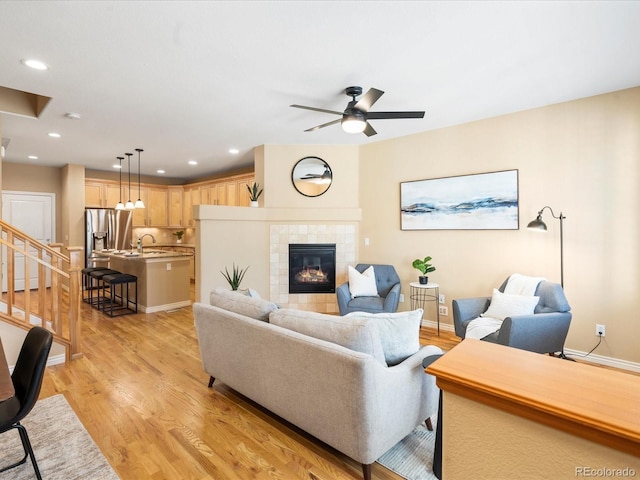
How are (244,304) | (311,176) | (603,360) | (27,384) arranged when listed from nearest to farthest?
1. (27,384)
2. (244,304)
3. (603,360)
4. (311,176)

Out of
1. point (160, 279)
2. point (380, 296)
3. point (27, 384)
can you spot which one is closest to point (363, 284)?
point (380, 296)

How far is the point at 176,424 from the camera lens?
2371mm

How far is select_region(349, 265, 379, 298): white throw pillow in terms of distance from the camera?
15.0 feet

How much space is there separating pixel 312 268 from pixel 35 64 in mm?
3952

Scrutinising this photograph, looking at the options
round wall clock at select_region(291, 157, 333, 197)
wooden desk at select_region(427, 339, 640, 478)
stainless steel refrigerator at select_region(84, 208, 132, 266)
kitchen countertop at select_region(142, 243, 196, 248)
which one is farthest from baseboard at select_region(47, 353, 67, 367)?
kitchen countertop at select_region(142, 243, 196, 248)

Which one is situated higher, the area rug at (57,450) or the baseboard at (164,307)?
the baseboard at (164,307)

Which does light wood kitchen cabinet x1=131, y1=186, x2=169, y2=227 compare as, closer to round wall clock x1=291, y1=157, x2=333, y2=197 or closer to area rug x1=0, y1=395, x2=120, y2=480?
round wall clock x1=291, y1=157, x2=333, y2=197

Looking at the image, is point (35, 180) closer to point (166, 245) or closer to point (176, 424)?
point (166, 245)

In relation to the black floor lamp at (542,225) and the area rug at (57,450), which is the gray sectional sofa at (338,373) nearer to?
the area rug at (57,450)

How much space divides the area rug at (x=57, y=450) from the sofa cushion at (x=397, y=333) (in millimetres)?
1686

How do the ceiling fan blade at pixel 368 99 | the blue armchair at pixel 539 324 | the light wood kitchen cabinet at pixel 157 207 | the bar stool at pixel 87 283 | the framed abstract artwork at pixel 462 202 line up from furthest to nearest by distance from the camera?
the light wood kitchen cabinet at pixel 157 207
the bar stool at pixel 87 283
the framed abstract artwork at pixel 462 202
the blue armchair at pixel 539 324
the ceiling fan blade at pixel 368 99

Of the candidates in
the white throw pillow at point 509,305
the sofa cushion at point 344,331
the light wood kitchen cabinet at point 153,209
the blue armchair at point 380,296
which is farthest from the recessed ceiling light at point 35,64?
the light wood kitchen cabinet at point 153,209

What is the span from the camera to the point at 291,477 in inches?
73.7

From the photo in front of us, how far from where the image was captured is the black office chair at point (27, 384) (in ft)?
5.46
